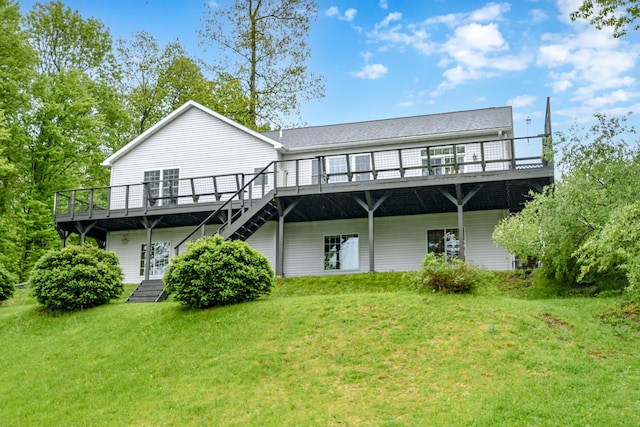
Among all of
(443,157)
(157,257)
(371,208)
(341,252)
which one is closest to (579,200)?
(371,208)

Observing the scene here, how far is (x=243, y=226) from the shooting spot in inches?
869

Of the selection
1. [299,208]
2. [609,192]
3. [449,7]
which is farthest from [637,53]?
[299,208]

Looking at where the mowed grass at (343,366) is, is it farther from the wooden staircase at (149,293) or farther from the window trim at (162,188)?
the window trim at (162,188)

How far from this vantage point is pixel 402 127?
25.7 m

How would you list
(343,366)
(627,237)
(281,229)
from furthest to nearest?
(281,229) → (343,366) → (627,237)

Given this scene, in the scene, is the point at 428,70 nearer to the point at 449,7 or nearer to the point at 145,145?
the point at 449,7

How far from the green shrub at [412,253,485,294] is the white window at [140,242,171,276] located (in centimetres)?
1372

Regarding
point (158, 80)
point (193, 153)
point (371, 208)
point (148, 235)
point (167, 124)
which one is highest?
point (158, 80)

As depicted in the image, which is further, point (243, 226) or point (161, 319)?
point (243, 226)

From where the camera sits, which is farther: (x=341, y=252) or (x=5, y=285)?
(x=341, y=252)

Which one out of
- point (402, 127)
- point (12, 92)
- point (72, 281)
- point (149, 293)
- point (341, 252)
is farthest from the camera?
point (12, 92)

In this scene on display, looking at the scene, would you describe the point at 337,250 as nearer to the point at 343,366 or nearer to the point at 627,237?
the point at 343,366

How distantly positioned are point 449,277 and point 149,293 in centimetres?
1017

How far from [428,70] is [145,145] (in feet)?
39.8
